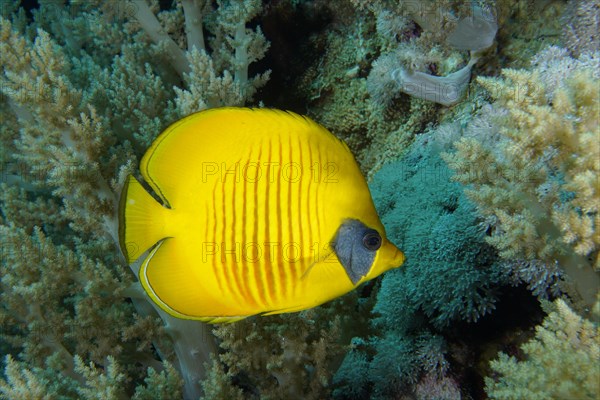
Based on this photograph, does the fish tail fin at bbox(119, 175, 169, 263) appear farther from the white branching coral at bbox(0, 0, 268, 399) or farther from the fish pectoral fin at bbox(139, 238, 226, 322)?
the white branching coral at bbox(0, 0, 268, 399)

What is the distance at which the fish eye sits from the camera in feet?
3.91

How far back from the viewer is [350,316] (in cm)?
249

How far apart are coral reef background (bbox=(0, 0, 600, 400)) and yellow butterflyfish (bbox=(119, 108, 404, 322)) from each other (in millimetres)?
593

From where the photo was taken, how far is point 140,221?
126 cm

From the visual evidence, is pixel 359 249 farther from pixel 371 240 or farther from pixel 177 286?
pixel 177 286

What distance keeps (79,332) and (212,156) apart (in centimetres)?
152

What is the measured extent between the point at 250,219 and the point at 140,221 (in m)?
0.32

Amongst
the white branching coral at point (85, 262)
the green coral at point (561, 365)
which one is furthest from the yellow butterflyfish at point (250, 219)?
the white branching coral at point (85, 262)

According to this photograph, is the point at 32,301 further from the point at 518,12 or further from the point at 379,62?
the point at 518,12

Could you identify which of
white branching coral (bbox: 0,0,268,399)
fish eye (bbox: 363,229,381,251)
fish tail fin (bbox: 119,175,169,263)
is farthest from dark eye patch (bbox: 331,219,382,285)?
white branching coral (bbox: 0,0,268,399)

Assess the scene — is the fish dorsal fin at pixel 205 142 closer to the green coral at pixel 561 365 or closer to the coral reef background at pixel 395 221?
the coral reef background at pixel 395 221

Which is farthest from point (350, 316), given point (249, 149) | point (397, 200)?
point (249, 149)

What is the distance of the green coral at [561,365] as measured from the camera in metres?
1.23

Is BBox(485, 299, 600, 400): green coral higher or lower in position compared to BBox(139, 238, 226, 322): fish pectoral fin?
lower
